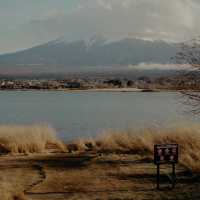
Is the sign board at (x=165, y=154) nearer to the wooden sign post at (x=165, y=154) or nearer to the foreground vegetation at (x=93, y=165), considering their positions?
the wooden sign post at (x=165, y=154)

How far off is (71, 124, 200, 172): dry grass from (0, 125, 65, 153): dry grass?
877 mm

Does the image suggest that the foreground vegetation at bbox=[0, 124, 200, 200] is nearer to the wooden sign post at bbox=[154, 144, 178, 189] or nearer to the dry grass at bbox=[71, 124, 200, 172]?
the dry grass at bbox=[71, 124, 200, 172]

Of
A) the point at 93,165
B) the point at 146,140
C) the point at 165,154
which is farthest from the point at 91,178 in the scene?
the point at 146,140

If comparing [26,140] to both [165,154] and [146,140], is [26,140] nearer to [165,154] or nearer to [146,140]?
[146,140]

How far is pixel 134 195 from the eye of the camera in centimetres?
872

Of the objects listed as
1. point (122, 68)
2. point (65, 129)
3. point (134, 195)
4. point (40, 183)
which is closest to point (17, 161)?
point (40, 183)

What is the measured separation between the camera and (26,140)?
13.7 metres

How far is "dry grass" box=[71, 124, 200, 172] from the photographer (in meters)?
13.0

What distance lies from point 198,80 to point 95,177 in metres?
3.79

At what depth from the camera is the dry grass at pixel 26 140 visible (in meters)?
13.5

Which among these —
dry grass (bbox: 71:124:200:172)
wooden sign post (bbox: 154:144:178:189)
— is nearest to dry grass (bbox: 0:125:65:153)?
dry grass (bbox: 71:124:200:172)

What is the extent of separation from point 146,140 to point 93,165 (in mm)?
2563

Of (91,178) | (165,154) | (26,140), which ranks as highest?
(165,154)

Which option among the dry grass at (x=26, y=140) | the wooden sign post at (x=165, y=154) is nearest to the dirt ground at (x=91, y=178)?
the wooden sign post at (x=165, y=154)
